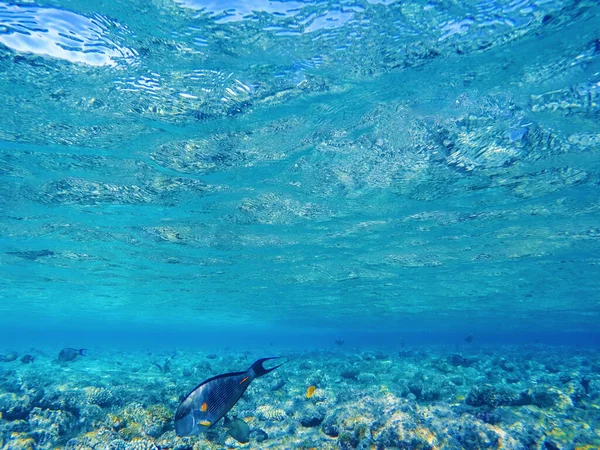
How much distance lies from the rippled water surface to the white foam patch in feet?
0.11

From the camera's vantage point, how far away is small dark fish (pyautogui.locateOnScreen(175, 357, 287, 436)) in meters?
3.46

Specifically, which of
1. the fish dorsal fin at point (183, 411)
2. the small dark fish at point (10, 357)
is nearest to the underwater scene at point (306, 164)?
the fish dorsal fin at point (183, 411)

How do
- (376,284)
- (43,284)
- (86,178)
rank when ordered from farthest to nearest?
(43,284)
(376,284)
(86,178)

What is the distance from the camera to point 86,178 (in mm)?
12406

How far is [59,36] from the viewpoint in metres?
7.00

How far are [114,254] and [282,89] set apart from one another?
1828 cm

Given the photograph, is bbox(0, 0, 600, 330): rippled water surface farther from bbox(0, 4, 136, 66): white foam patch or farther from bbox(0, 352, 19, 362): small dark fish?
bbox(0, 352, 19, 362): small dark fish

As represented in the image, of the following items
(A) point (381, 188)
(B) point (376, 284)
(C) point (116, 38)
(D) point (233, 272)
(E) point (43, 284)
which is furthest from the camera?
(E) point (43, 284)

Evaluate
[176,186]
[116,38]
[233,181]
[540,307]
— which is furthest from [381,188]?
[540,307]

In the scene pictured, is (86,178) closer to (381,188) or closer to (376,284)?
(381,188)

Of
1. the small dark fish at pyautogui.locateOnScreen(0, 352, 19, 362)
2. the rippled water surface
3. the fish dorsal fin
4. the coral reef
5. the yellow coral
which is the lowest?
the small dark fish at pyautogui.locateOnScreen(0, 352, 19, 362)

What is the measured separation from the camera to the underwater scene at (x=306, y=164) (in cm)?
638

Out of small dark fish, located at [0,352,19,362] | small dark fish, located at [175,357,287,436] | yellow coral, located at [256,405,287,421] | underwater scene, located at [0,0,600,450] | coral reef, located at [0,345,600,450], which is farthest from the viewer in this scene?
small dark fish, located at [0,352,19,362]

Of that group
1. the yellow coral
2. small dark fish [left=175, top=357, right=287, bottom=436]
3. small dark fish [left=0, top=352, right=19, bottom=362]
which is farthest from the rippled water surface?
the yellow coral
